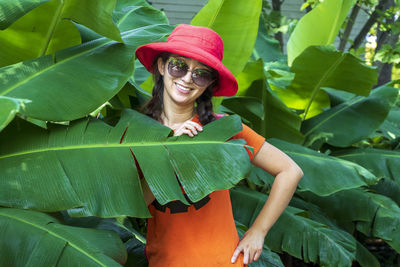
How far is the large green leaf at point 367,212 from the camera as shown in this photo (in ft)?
9.27

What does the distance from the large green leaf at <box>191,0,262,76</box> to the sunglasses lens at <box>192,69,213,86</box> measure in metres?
1.06

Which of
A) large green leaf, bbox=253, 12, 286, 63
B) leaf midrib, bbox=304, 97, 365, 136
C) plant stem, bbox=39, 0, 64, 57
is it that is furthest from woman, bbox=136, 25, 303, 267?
large green leaf, bbox=253, 12, 286, 63

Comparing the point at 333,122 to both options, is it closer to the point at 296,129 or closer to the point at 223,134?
the point at 296,129

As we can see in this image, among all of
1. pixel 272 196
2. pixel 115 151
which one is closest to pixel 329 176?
pixel 272 196

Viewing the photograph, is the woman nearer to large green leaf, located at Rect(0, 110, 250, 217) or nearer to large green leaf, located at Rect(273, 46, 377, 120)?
large green leaf, located at Rect(0, 110, 250, 217)

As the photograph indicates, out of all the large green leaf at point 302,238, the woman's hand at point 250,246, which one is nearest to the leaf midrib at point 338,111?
the large green leaf at point 302,238

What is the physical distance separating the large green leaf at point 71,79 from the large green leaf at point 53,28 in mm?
119

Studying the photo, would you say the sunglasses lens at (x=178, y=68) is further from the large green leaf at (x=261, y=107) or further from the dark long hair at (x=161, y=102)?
the large green leaf at (x=261, y=107)

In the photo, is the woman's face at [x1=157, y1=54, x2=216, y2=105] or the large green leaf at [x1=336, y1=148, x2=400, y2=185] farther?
the large green leaf at [x1=336, y1=148, x2=400, y2=185]

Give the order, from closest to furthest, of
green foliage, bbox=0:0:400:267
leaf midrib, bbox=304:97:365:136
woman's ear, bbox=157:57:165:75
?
green foliage, bbox=0:0:400:267 < woman's ear, bbox=157:57:165:75 < leaf midrib, bbox=304:97:365:136

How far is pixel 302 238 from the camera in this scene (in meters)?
2.50

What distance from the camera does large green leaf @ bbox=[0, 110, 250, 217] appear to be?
1.60 m

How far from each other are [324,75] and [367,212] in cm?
105

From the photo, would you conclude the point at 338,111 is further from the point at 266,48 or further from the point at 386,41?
the point at 386,41
